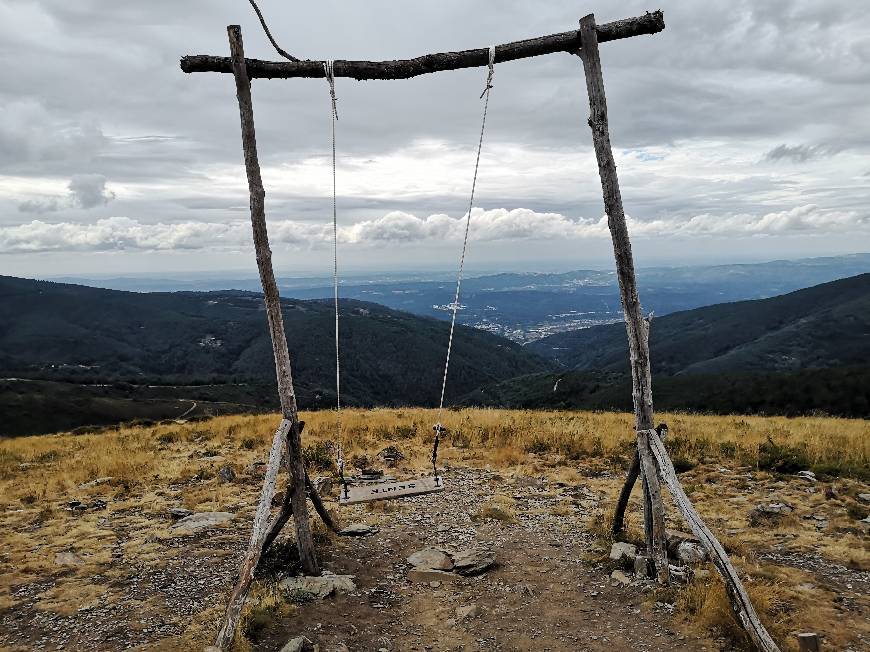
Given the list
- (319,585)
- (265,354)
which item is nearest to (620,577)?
(319,585)

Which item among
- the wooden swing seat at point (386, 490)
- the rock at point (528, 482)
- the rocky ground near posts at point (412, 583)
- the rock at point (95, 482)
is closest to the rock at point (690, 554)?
the rocky ground near posts at point (412, 583)

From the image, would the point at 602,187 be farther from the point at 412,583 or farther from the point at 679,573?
the point at 412,583

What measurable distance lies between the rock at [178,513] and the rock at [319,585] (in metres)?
3.89

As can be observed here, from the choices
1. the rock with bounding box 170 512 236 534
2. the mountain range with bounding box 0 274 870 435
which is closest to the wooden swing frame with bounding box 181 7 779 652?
the rock with bounding box 170 512 236 534

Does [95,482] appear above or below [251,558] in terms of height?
below

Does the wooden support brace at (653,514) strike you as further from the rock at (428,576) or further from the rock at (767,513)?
the rock at (767,513)

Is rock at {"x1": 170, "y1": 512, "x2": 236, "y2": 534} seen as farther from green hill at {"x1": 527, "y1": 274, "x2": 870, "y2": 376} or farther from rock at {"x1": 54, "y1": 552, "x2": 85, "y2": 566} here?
green hill at {"x1": 527, "y1": 274, "x2": 870, "y2": 376}

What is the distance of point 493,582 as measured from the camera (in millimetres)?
7203

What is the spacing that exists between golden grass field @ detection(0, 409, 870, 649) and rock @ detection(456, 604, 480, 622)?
2396 mm

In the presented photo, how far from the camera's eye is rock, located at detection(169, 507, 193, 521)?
32.2ft

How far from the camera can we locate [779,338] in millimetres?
132375

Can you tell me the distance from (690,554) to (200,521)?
323 inches

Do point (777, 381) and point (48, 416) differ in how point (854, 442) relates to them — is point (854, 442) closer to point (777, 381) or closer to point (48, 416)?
point (777, 381)

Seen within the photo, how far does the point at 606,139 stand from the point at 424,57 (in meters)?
2.89
